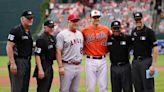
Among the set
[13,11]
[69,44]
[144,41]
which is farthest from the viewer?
[13,11]

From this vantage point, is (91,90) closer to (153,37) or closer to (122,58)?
(122,58)

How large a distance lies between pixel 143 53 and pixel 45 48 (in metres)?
2.05

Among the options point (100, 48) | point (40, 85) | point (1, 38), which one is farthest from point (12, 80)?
point (1, 38)

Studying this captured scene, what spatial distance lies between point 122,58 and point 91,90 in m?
0.92

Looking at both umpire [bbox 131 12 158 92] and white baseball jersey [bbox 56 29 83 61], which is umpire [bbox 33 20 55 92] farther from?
umpire [bbox 131 12 158 92]

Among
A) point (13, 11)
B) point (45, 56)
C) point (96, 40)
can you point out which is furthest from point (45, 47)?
point (13, 11)

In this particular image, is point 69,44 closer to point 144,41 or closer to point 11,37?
point 11,37

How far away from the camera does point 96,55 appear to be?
9.51m

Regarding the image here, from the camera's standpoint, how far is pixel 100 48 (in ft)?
31.4

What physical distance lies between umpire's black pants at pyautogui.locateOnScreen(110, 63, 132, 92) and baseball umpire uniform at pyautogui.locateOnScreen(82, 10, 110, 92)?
0.19m

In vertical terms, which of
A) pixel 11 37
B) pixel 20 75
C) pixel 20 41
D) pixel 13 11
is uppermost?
pixel 11 37

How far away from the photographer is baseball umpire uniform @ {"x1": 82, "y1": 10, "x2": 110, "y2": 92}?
9.48 m

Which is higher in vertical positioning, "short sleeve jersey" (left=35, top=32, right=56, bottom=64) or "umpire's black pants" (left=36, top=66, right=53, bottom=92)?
"short sleeve jersey" (left=35, top=32, right=56, bottom=64)

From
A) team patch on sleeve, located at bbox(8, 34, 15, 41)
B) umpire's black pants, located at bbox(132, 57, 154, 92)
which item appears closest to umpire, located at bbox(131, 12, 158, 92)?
umpire's black pants, located at bbox(132, 57, 154, 92)
